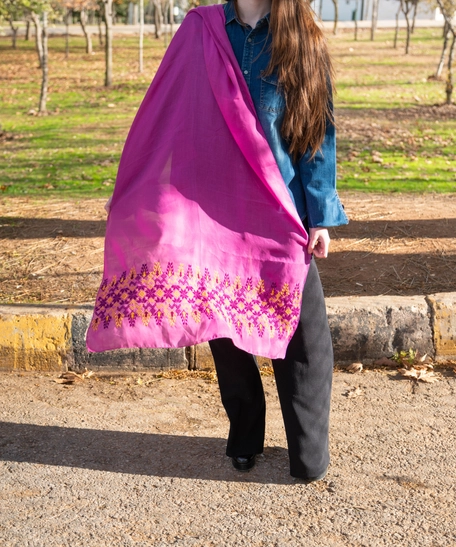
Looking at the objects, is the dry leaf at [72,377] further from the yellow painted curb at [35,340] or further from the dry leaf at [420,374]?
the dry leaf at [420,374]

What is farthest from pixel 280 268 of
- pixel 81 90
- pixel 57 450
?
pixel 81 90

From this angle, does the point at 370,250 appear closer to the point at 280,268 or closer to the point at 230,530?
the point at 280,268

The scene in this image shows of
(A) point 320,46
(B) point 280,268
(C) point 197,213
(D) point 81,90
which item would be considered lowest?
(D) point 81,90

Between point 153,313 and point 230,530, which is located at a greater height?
point 153,313

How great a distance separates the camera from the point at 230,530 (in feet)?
8.71

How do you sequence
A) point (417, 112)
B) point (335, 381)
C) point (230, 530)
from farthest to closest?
1. point (417, 112)
2. point (335, 381)
3. point (230, 530)

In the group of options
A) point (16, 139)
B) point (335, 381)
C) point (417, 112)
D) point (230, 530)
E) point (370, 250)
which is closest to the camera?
point (230, 530)

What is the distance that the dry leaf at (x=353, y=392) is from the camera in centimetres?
379

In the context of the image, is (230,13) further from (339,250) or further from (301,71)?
(339,250)

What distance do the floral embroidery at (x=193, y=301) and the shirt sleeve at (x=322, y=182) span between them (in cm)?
27

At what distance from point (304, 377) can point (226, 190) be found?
0.76 m

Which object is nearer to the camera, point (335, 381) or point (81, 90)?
point (335, 381)

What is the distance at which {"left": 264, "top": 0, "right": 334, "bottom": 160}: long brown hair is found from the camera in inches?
103

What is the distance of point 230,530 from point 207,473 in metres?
0.46
